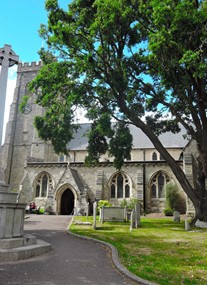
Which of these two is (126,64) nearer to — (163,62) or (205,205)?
(163,62)

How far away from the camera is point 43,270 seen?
6.12 m

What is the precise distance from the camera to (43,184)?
103ft

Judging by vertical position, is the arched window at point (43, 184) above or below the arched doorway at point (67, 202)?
above

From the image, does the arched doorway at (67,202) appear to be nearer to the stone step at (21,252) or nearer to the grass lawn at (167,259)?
the grass lawn at (167,259)

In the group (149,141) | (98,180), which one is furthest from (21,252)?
(149,141)

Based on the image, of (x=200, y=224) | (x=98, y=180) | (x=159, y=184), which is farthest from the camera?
(x=98, y=180)

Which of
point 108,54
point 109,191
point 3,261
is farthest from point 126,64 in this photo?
point 109,191

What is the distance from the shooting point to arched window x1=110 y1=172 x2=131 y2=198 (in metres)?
29.5

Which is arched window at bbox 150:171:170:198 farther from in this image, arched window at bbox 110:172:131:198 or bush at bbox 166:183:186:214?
arched window at bbox 110:172:131:198

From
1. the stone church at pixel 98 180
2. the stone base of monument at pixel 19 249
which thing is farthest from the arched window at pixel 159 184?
the stone base of monument at pixel 19 249

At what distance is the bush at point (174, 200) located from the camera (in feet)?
88.4

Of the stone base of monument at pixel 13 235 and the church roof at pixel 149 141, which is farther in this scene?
the church roof at pixel 149 141

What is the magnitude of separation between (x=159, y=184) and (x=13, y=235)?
2298cm

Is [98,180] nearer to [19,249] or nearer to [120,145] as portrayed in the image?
[120,145]
